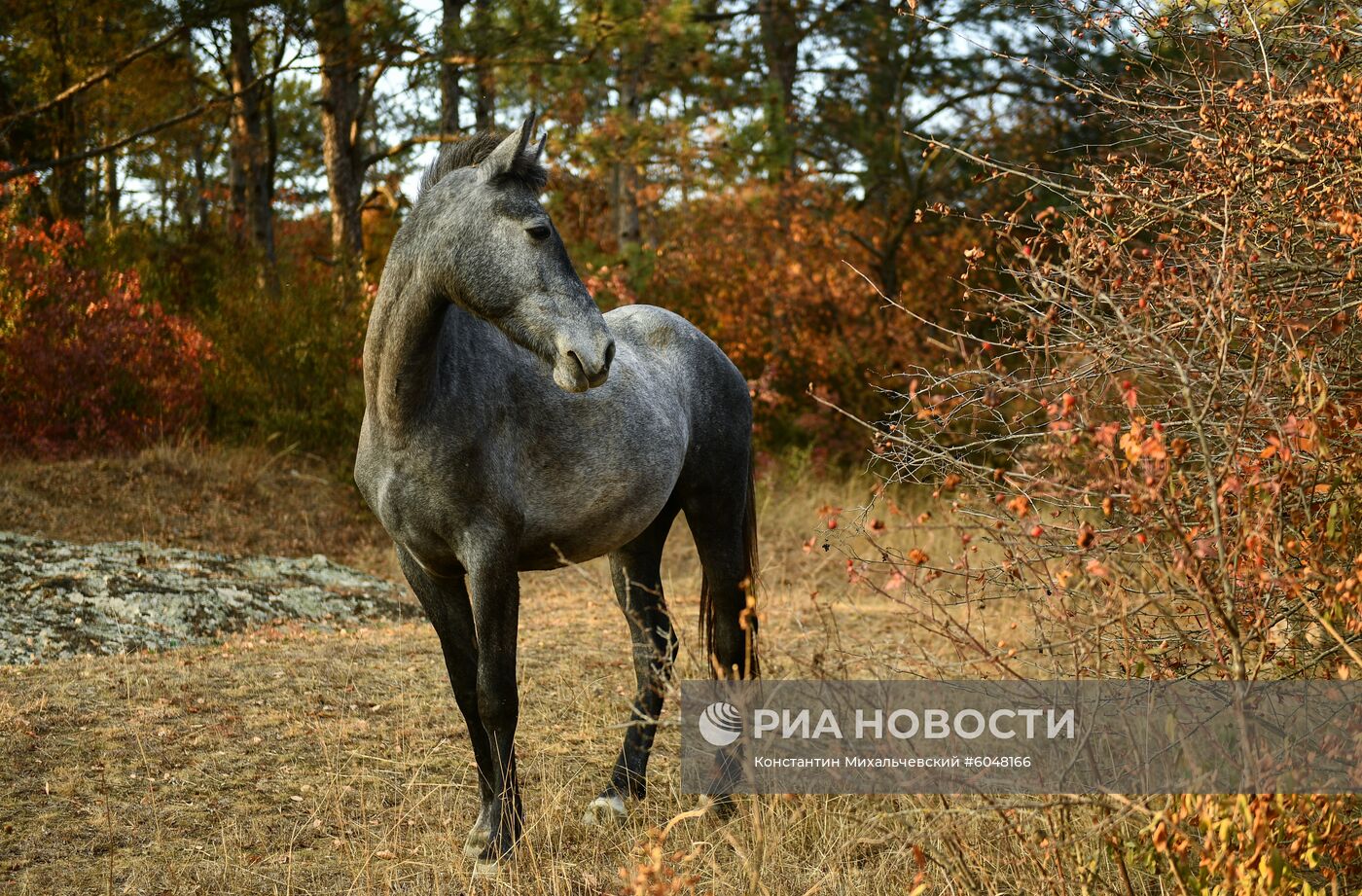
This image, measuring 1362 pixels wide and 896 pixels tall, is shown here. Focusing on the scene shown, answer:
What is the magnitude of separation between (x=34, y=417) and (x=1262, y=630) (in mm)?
11140

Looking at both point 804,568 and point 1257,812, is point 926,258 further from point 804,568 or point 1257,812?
point 1257,812

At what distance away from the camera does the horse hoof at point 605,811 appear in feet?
12.9

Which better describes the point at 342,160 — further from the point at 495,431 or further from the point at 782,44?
the point at 495,431

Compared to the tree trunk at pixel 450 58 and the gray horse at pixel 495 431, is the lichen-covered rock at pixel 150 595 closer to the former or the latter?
the gray horse at pixel 495 431

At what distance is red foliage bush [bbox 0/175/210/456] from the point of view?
34.1 feet

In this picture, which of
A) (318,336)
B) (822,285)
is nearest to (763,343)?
Result: (822,285)

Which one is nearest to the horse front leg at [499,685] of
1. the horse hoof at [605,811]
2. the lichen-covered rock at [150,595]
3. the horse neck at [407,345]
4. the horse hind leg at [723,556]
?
the horse hoof at [605,811]

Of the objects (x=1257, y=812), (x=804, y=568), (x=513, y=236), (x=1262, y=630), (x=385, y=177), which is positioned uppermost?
(x=385, y=177)

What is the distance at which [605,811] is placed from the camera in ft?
13.1

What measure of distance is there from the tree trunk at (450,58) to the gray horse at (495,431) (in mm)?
8909

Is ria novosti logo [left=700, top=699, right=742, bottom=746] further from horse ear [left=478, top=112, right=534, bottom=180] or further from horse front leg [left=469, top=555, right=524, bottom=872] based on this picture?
horse ear [left=478, top=112, right=534, bottom=180]

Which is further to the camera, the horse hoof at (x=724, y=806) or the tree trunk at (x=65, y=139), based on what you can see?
the tree trunk at (x=65, y=139)

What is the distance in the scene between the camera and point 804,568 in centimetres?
1005

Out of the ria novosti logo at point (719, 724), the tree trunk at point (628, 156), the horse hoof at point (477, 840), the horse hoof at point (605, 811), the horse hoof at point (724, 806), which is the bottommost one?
the horse hoof at point (724, 806)
